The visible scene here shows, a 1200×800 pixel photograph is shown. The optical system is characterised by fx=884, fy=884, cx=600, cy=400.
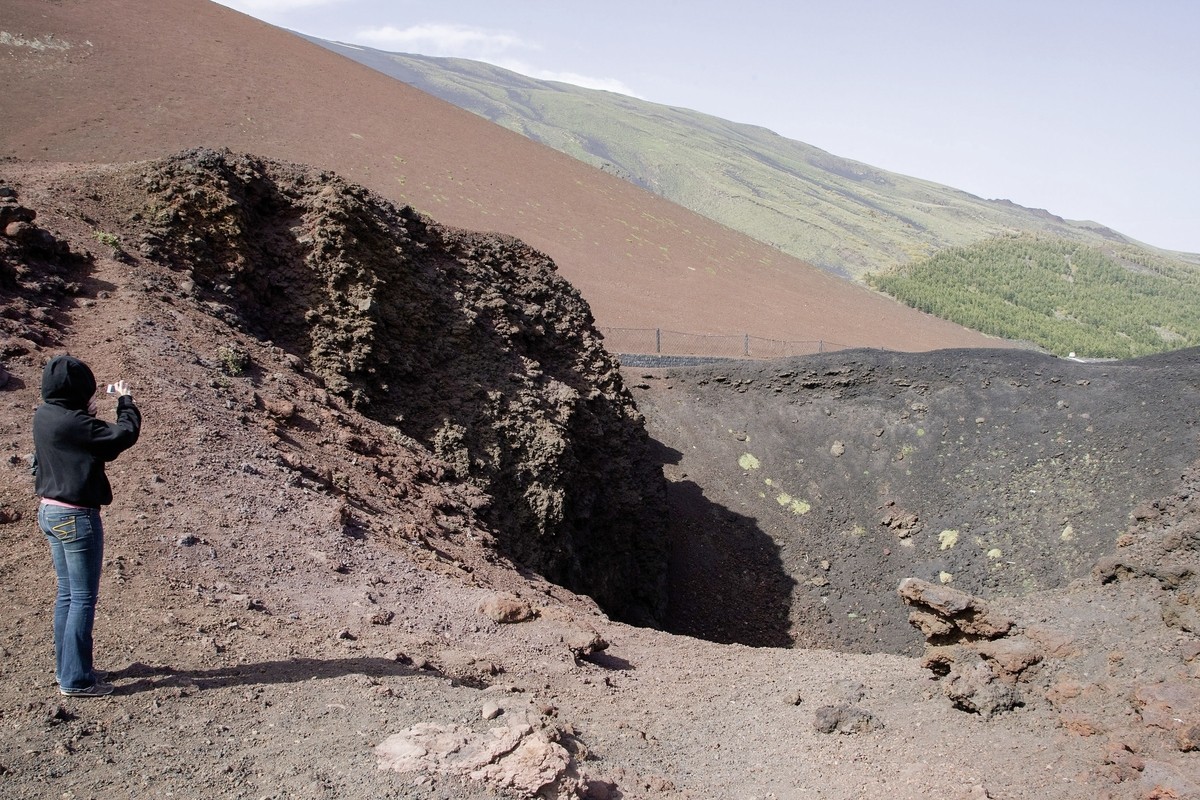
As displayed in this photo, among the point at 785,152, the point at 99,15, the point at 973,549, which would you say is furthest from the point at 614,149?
the point at 973,549

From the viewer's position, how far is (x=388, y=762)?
4000 millimetres

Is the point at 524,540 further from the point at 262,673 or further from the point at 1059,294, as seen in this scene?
the point at 1059,294

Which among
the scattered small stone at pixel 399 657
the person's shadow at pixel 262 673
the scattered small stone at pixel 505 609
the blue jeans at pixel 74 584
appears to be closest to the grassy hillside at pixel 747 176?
the scattered small stone at pixel 505 609

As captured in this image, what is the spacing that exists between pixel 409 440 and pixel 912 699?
524cm

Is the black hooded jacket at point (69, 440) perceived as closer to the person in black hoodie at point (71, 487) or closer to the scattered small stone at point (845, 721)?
the person in black hoodie at point (71, 487)

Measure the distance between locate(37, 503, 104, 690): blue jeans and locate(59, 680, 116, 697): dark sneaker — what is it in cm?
2

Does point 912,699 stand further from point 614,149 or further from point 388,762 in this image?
point 614,149

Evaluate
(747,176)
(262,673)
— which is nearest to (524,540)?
(262,673)

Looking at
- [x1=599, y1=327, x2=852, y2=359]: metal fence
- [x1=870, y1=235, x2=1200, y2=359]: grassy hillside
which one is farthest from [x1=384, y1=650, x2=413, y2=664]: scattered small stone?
[x1=870, y1=235, x2=1200, y2=359]: grassy hillside

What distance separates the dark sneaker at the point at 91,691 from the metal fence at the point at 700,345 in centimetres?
2415

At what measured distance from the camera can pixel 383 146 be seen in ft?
130

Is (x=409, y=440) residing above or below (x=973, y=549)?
above

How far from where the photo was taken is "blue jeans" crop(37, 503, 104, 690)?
406cm

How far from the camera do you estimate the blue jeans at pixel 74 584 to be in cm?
406
